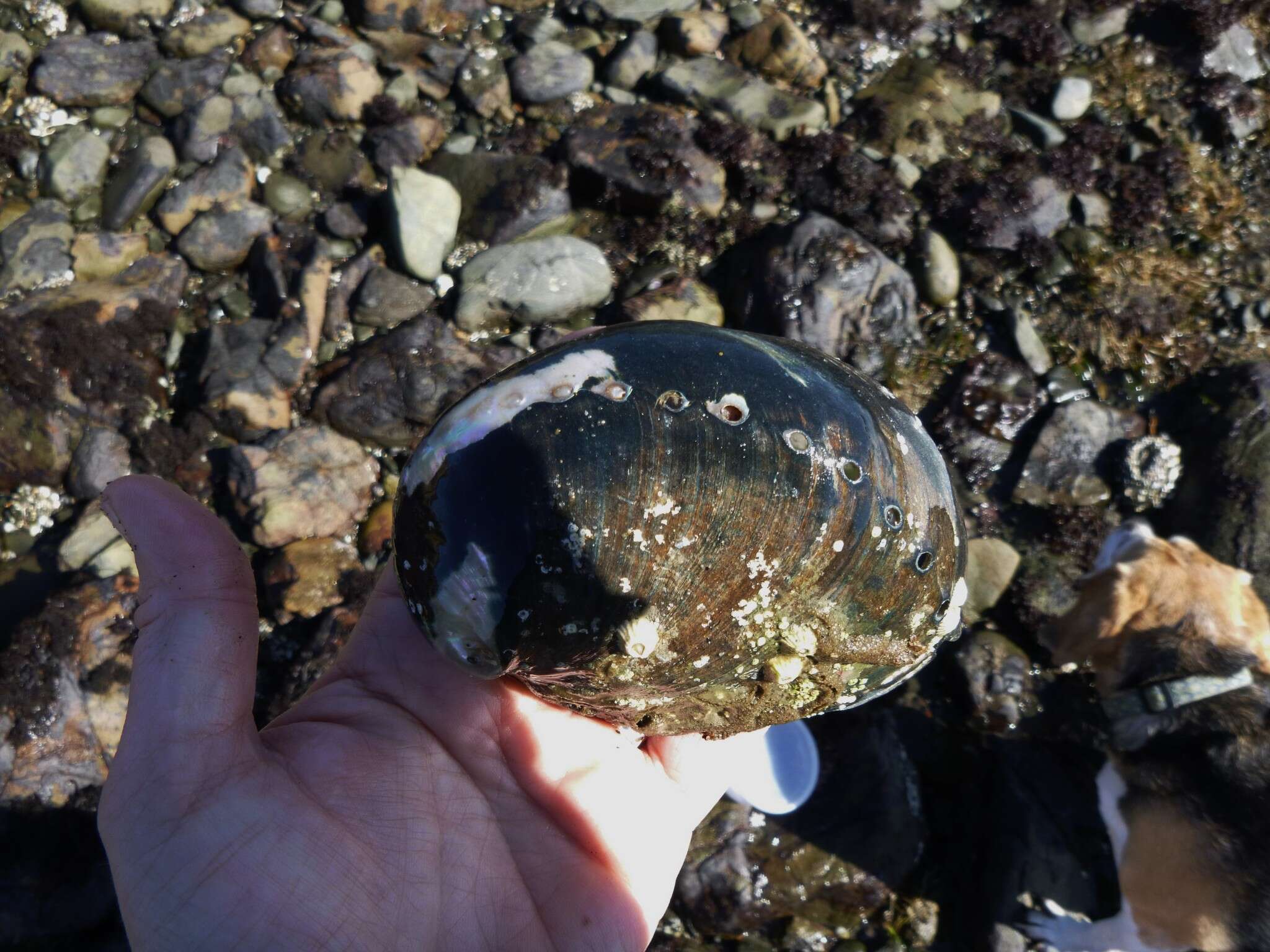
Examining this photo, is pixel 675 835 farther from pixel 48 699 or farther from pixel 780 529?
pixel 48 699

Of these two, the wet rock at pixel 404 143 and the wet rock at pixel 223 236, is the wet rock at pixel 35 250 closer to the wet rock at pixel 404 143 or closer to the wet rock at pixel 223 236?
the wet rock at pixel 223 236

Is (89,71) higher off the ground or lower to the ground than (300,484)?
higher

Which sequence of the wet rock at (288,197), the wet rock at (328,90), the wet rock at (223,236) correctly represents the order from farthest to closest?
the wet rock at (328,90) → the wet rock at (288,197) → the wet rock at (223,236)

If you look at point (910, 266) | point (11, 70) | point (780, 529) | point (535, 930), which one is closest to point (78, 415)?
point (11, 70)

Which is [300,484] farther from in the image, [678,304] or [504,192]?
[678,304]

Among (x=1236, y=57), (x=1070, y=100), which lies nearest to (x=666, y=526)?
(x=1070, y=100)

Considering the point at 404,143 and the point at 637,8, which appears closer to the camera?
the point at 404,143

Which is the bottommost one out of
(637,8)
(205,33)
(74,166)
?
(74,166)

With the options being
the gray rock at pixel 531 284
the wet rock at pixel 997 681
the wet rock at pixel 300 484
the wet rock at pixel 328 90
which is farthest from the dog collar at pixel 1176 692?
the wet rock at pixel 328 90
